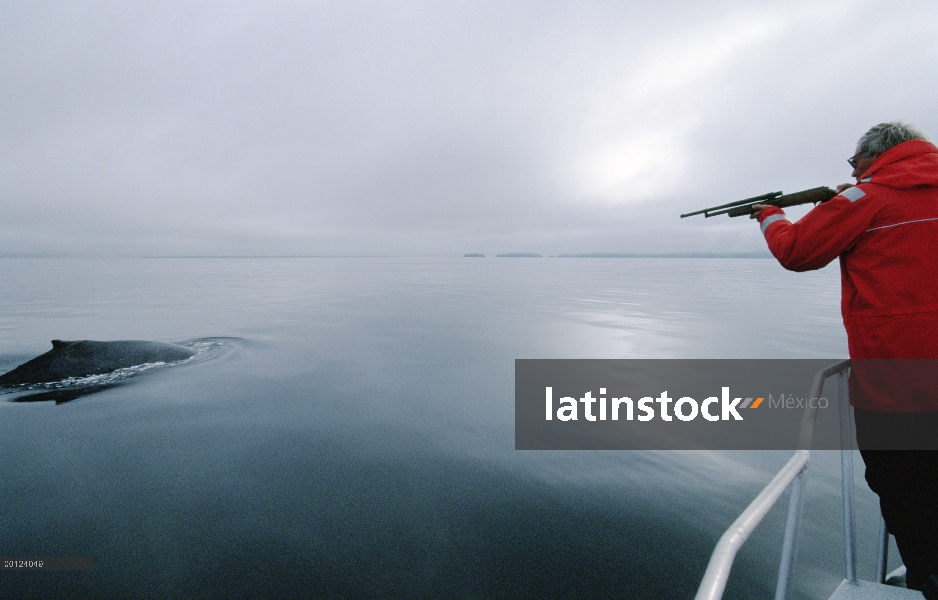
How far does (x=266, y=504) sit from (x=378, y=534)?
1.77 m

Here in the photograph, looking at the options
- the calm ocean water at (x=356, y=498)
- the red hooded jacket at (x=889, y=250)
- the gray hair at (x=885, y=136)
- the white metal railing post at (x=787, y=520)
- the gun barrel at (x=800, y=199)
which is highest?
the gray hair at (x=885, y=136)

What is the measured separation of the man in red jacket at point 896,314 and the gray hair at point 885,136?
0.01 meters

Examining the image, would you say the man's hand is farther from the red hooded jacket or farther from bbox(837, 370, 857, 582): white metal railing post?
bbox(837, 370, 857, 582): white metal railing post

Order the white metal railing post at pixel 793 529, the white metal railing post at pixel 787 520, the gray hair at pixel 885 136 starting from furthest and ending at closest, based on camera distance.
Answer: the gray hair at pixel 885 136 → the white metal railing post at pixel 793 529 → the white metal railing post at pixel 787 520

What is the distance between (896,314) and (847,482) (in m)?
1.42

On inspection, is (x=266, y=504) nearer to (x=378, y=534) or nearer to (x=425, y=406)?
(x=378, y=534)

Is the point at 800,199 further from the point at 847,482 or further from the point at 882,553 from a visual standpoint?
the point at 882,553

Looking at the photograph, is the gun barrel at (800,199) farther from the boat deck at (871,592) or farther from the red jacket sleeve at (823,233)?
the boat deck at (871,592)

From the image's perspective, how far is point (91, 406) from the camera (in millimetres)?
9766

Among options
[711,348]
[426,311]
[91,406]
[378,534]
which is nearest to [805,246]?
[378,534]

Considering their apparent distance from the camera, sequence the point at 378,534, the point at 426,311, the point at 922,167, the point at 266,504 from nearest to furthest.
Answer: the point at 922,167
the point at 378,534
the point at 266,504
the point at 426,311

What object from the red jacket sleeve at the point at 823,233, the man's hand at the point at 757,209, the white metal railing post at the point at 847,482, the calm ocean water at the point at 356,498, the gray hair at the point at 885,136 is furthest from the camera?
the calm ocean water at the point at 356,498

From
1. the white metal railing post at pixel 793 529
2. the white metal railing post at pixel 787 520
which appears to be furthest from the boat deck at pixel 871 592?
the white metal railing post at pixel 793 529

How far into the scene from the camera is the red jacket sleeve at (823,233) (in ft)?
10.2
